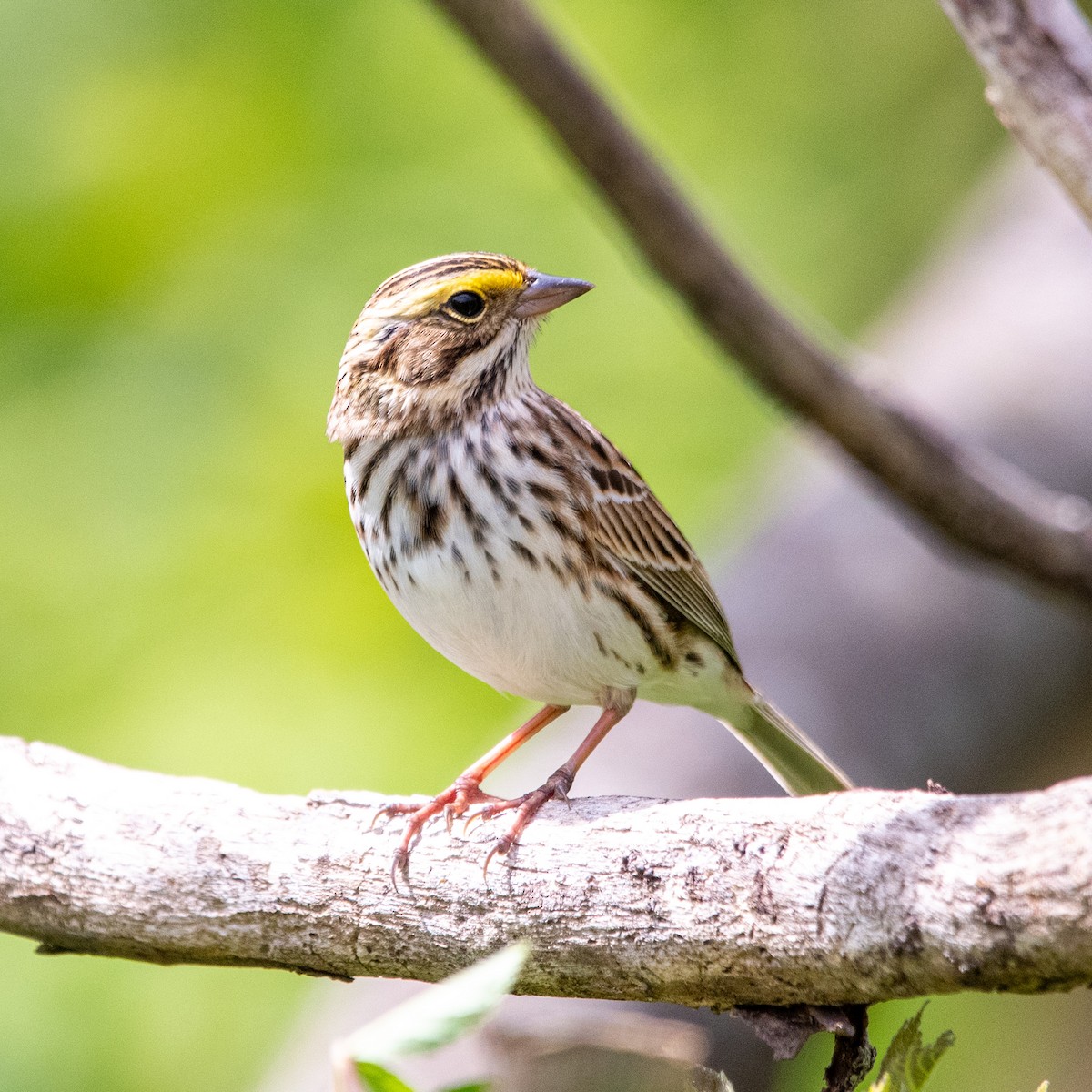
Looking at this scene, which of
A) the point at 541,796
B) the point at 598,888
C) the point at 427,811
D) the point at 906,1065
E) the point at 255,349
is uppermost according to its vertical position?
the point at 255,349

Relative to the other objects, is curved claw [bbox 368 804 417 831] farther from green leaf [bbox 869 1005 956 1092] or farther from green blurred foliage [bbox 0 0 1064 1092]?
green blurred foliage [bbox 0 0 1064 1092]

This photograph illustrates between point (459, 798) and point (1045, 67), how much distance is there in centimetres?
236

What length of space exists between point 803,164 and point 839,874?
22.5ft

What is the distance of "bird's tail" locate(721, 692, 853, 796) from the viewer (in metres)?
4.75

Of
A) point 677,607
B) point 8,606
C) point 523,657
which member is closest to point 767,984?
point 523,657

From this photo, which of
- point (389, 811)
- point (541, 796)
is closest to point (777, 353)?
point (541, 796)

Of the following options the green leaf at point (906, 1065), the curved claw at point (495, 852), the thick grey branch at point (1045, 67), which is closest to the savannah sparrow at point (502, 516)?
the curved claw at point (495, 852)

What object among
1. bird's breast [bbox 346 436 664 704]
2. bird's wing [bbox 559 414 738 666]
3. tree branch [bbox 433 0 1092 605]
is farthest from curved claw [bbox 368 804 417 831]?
tree branch [bbox 433 0 1092 605]

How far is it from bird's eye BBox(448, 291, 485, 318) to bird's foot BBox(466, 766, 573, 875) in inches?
54.2

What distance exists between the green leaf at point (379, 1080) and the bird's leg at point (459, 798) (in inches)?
71.9

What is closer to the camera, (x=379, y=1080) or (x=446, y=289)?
(x=379, y=1080)

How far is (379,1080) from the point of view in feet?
5.22

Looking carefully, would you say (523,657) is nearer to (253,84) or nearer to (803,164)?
(253,84)

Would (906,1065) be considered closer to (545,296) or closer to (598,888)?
(598,888)
